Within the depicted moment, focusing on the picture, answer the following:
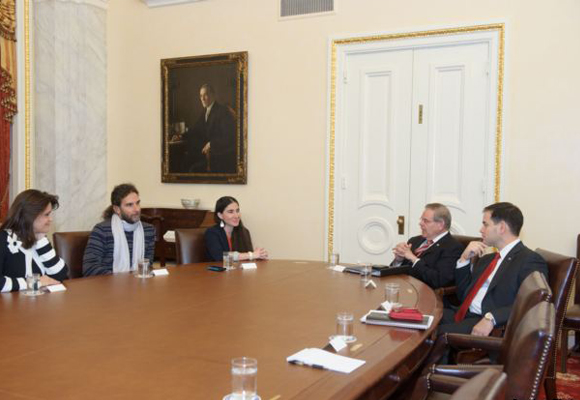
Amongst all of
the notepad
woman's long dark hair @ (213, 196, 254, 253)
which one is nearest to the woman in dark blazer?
woman's long dark hair @ (213, 196, 254, 253)

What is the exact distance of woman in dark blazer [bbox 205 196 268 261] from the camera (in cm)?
447

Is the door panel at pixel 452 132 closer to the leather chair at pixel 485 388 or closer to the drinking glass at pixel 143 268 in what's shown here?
the drinking glass at pixel 143 268

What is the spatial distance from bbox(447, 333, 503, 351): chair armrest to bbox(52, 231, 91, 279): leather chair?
8.36 ft

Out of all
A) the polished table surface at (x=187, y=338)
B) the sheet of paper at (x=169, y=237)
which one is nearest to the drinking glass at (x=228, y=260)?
the polished table surface at (x=187, y=338)

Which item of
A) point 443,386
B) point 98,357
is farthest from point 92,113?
point 443,386

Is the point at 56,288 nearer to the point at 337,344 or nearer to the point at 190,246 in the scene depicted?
the point at 190,246

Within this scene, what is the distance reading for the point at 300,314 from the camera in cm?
264

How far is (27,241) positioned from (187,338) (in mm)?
1560

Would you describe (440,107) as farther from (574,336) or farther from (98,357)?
(98,357)

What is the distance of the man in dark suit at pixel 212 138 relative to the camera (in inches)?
253

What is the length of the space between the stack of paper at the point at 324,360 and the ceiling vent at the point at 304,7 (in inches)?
179

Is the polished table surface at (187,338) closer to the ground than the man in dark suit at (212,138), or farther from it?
closer to the ground

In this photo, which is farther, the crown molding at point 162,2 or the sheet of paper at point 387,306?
the crown molding at point 162,2

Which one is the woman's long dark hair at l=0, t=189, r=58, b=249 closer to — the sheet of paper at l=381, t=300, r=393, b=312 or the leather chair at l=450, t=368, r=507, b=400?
the sheet of paper at l=381, t=300, r=393, b=312
